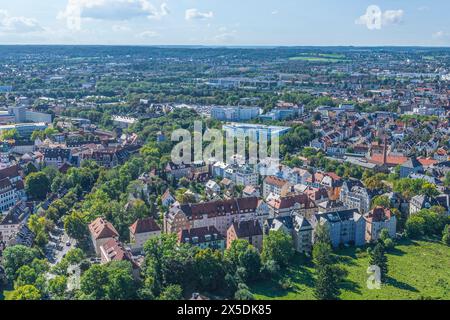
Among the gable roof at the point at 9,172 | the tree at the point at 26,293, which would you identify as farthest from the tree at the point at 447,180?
the gable roof at the point at 9,172

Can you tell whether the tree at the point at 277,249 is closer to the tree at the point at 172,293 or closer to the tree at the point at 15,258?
the tree at the point at 172,293

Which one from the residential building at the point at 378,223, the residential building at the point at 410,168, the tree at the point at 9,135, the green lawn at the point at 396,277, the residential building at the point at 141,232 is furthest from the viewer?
the tree at the point at 9,135

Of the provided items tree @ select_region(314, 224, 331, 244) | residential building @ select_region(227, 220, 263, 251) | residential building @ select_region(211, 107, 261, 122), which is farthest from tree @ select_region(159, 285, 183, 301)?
residential building @ select_region(211, 107, 261, 122)

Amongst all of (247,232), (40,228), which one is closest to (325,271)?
(247,232)

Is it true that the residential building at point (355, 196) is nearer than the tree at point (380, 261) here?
No

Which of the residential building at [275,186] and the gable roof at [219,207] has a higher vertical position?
the gable roof at [219,207]

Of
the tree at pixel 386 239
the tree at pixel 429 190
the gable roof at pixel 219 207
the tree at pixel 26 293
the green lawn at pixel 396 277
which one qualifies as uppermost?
the gable roof at pixel 219 207

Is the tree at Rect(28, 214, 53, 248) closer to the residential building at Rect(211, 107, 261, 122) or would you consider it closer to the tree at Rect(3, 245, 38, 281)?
the tree at Rect(3, 245, 38, 281)

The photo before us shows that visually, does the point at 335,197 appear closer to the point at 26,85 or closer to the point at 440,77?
the point at 26,85
